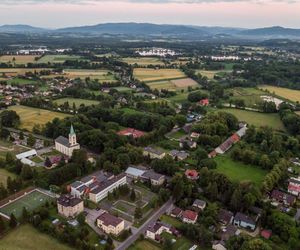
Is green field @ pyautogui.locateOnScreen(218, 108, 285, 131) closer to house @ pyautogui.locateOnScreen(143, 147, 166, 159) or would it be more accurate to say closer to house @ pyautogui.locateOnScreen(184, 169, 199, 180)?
house @ pyautogui.locateOnScreen(143, 147, 166, 159)

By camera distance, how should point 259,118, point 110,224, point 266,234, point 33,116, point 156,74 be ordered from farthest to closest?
point 156,74
point 259,118
point 33,116
point 266,234
point 110,224

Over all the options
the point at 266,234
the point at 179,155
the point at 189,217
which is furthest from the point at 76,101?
the point at 266,234

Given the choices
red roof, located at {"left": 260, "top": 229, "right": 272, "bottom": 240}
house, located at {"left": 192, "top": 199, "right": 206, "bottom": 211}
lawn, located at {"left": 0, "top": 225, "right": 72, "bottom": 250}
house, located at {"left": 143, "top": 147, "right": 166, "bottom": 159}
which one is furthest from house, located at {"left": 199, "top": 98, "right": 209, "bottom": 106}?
lawn, located at {"left": 0, "top": 225, "right": 72, "bottom": 250}

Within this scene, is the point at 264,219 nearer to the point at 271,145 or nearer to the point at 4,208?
the point at 271,145

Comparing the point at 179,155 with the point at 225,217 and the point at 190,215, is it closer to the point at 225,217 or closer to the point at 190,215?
the point at 190,215

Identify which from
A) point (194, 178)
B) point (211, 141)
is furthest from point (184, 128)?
point (194, 178)

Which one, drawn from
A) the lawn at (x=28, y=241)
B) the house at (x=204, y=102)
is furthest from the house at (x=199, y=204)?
the house at (x=204, y=102)

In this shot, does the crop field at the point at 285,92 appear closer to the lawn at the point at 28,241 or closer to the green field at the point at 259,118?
the green field at the point at 259,118
